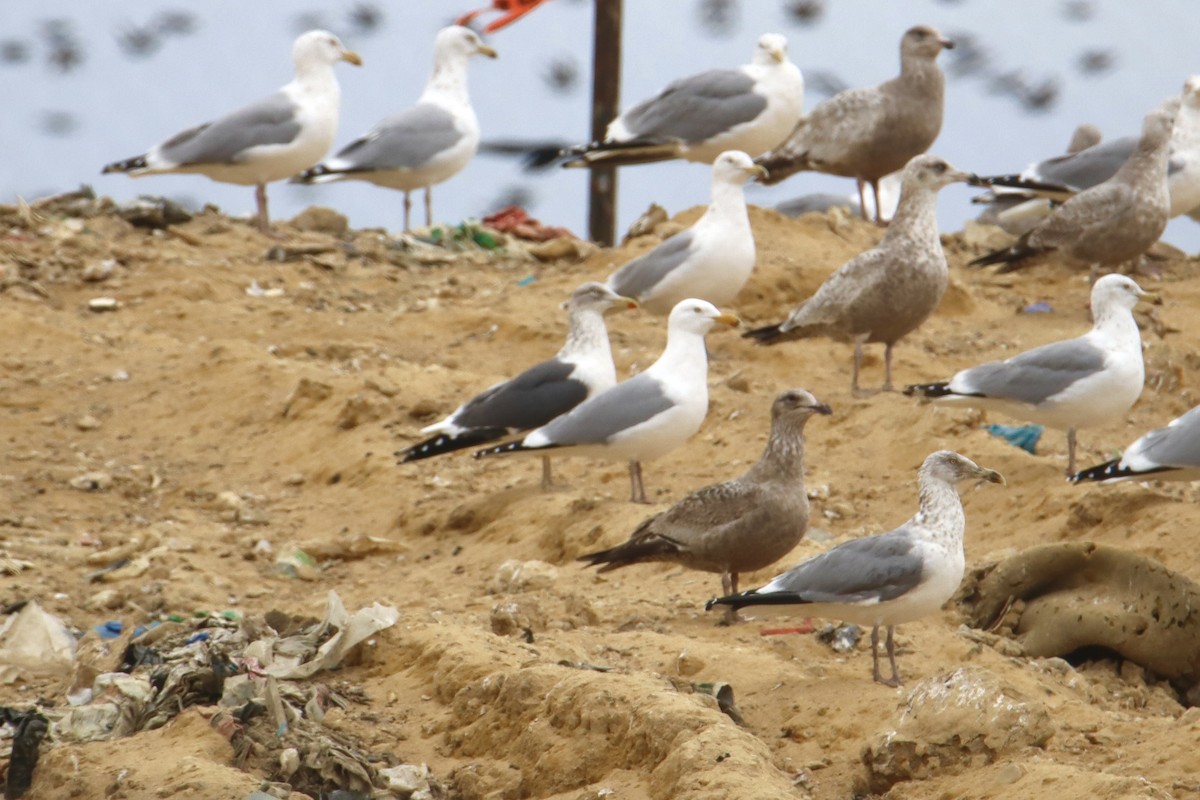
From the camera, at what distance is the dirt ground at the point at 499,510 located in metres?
4.57

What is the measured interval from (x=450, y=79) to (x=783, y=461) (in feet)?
25.7

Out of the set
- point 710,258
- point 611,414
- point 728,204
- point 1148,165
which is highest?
point 1148,165

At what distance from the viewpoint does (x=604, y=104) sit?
13016mm

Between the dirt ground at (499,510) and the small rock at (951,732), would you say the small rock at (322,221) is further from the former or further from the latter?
the small rock at (951,732)

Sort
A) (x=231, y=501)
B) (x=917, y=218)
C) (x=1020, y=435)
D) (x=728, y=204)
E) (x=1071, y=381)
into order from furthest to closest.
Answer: (x=728, y=204), (x=917, y=218), (x=1020, y=435), (x=231, y=501), (x=1071, y=381)

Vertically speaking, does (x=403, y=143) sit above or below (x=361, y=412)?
above

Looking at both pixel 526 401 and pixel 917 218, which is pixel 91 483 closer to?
pixel 526 401

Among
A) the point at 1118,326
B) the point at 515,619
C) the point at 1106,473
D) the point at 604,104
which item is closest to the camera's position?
the point at 515,619

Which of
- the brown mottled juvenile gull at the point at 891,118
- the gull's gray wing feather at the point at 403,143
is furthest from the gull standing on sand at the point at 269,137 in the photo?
the brown mottled juvenile gull at the point at 891,118

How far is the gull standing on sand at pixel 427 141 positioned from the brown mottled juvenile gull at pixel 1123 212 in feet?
15.4

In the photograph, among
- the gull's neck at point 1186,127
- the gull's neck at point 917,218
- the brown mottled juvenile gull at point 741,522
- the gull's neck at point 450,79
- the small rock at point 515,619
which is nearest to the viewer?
the small rock at point 515,619

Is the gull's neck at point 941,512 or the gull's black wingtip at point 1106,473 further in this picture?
the gull's black wingtip at point 1106,473

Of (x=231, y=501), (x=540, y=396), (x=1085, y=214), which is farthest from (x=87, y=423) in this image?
(x=1085, y=214)

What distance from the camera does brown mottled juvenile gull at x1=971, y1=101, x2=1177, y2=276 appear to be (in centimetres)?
1007
